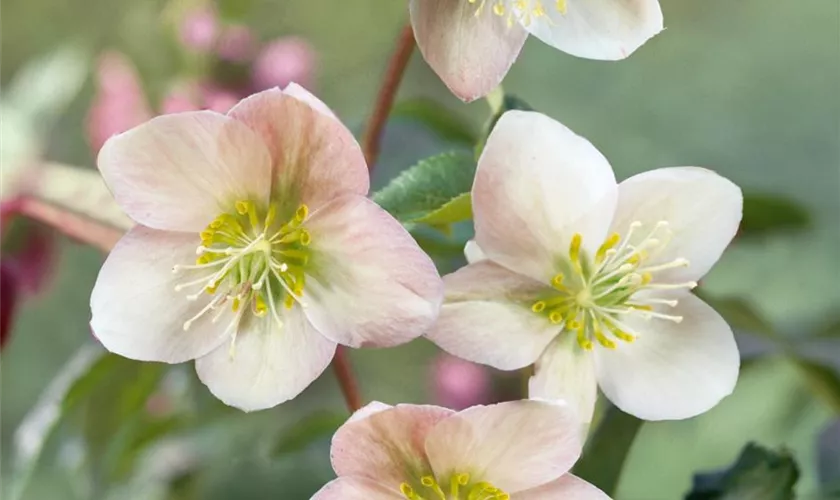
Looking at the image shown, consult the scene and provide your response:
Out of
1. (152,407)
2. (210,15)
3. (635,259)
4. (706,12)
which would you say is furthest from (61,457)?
(706,12)

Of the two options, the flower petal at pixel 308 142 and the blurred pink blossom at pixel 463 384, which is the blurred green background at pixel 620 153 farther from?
the flower petal at pixel 308 142

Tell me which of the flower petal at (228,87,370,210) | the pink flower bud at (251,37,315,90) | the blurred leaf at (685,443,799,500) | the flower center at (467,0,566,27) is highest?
the flower center at (467,0,566,27)

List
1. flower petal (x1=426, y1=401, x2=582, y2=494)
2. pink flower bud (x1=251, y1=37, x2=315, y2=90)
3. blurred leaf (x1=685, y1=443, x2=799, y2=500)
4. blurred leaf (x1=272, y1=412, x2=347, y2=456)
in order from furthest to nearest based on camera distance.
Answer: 1. pink flower bud (x1=251, y1=37, x2=315, y2=90)
2. blurred leaf (x1=272, y1=412, x2=347, y2=456)
3. blurred leaf (x1=685, y1=443, x2=799, y2=500)
4. flower petal (x1=426, y1=401, x2=582, y2=494)

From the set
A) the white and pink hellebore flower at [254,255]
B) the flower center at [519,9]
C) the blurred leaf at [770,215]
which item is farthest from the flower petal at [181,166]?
the blurred leaf at [770,215]

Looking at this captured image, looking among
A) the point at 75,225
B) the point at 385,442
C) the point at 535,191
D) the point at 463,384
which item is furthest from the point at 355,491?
the point at 463,384

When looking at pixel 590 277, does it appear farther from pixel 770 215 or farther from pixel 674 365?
pixel 770 215

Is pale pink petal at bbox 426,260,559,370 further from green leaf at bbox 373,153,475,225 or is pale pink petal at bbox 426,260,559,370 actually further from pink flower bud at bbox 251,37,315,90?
pink flower bud at bbox 251,37,315,90

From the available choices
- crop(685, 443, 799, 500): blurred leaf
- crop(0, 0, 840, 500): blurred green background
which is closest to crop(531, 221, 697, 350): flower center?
crop(685, 443, 799, 500): blurred leaf
